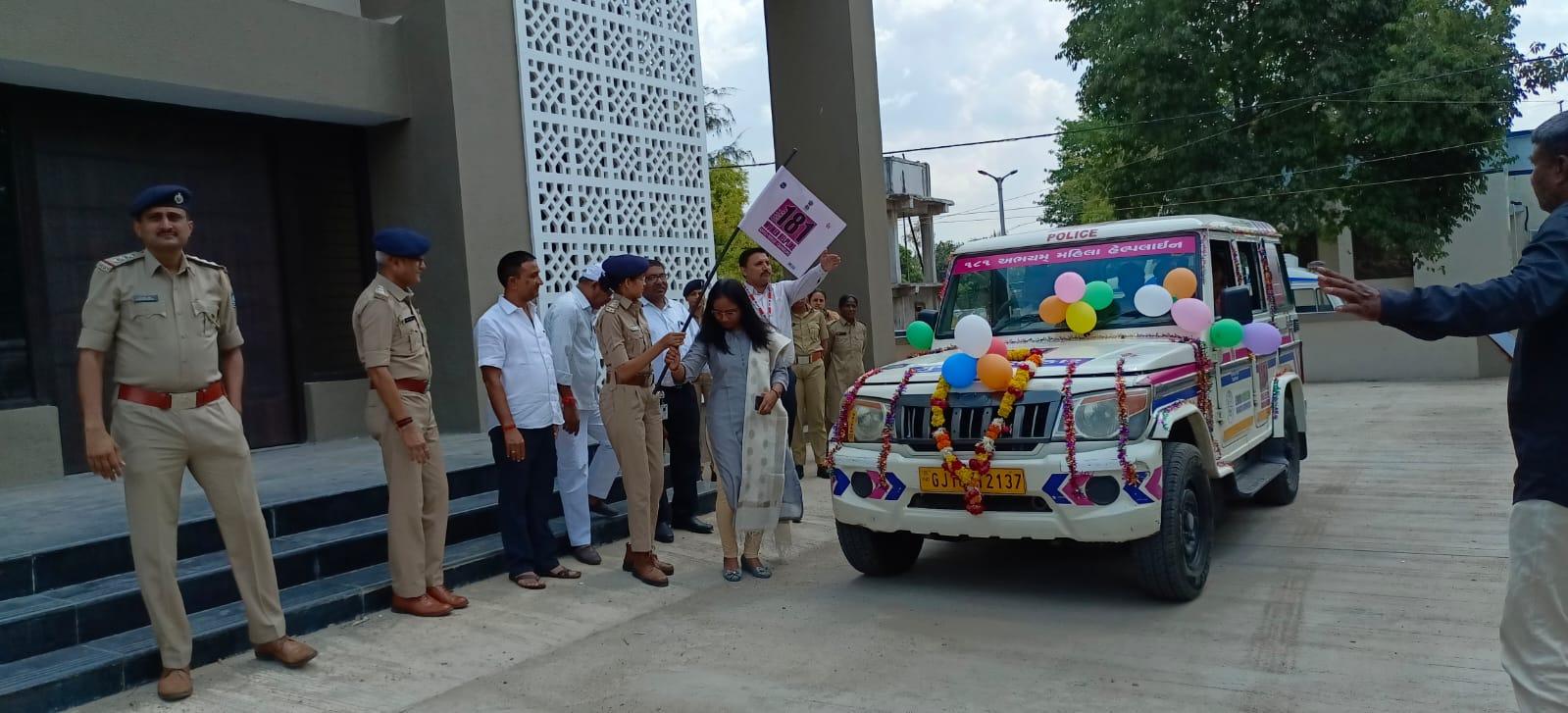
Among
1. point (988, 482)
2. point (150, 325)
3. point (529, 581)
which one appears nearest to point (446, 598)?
point (529, 581)

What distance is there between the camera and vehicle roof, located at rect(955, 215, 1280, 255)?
6512 mm

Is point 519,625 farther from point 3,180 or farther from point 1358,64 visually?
point 1358,64

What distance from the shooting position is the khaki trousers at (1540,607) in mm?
2807

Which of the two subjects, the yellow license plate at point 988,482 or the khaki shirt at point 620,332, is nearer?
the yellow license plate at point 988,482

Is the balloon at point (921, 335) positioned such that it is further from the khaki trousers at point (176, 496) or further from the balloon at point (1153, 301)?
the khaki trousers at point (176, 496)

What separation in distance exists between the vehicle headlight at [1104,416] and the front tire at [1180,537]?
285mm

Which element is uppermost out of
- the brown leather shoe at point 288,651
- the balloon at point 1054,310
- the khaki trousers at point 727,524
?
the balloon at point 1054,310

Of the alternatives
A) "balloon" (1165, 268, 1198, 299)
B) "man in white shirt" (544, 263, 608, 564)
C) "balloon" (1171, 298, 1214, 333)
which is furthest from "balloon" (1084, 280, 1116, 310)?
"man in white shirt" (544, 263, 608, 564)

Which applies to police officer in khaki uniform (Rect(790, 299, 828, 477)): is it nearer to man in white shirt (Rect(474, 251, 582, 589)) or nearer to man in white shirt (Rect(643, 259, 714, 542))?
man in white shirt (Rect(643, 259, 714, 542))

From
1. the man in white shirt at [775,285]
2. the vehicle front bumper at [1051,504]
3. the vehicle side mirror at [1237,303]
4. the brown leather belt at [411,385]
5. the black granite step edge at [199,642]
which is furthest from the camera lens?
the man in white shirt at [775,285]

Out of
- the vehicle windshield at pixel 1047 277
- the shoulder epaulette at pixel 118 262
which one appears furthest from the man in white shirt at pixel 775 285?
the shoulder epaulette at pixel 118 262

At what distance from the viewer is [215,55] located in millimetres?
7773

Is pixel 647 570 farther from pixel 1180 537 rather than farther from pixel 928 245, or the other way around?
pixel 928 245

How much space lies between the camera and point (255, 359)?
28.9 feet
